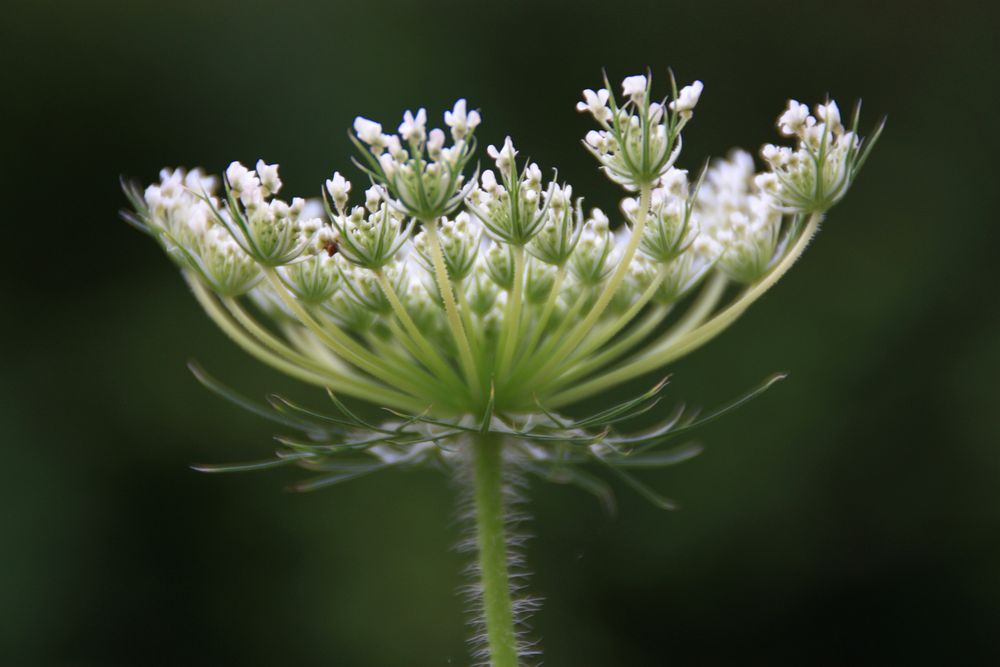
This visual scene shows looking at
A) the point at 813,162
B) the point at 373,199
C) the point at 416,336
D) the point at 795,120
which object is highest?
the point at 795,120

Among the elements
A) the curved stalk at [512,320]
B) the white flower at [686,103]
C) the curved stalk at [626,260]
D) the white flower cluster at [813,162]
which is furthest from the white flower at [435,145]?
the white flower cluster at [813,162]

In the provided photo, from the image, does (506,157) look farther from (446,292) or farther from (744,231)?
(744,231)

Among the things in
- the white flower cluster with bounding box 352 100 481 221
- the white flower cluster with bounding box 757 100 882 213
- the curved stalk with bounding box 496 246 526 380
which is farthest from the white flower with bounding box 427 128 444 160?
the white flower cluster with bounding box 757 100 882 213

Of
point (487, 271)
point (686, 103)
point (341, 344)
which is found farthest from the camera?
point (487, 271)

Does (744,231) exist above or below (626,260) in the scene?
above

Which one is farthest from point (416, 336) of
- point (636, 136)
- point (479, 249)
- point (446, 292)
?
point (636, 136)

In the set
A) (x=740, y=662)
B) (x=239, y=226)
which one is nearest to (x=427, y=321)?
(x=239, y=226)
